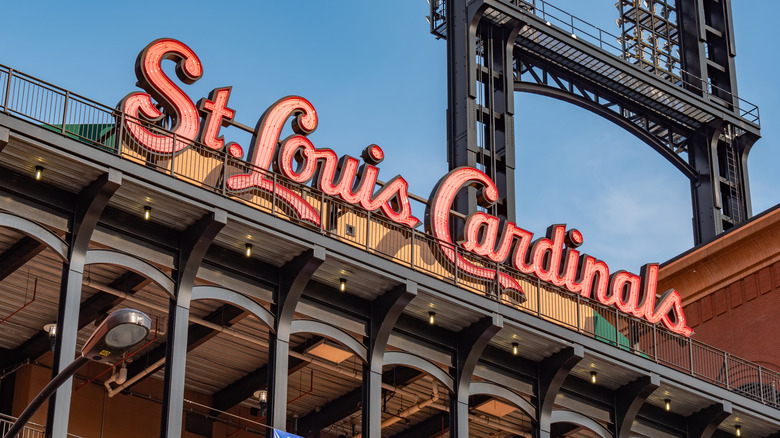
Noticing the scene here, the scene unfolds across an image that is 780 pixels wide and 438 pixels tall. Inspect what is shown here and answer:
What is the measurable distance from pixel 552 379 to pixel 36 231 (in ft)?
59.0

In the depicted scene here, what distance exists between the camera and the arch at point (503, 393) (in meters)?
40.8

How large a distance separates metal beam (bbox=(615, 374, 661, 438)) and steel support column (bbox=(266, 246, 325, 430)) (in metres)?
13.8

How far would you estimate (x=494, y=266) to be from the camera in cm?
4347

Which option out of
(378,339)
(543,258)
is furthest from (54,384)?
(543,258)

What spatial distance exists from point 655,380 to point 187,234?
17980mm

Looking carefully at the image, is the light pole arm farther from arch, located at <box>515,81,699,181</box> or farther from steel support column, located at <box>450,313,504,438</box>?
arch, located at <box>515,81,699,181</box>

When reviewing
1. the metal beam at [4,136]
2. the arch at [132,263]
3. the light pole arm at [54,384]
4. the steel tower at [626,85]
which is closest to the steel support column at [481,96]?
the steel tower at [626,85]

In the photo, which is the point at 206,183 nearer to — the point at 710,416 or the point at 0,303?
the point at 0,303

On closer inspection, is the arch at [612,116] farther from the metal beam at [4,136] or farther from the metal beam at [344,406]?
the metal beam at [4,136]

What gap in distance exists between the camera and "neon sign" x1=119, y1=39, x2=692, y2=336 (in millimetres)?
37188

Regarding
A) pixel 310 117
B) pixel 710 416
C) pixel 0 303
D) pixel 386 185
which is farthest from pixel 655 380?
pixel 0 303

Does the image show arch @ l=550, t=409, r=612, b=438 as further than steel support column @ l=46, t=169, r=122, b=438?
Yes

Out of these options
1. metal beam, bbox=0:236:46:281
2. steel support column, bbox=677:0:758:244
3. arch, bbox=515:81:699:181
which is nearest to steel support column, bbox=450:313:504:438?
metal beam, bbox=0:236:46:281

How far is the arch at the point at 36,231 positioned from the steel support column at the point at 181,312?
11.0 ft
